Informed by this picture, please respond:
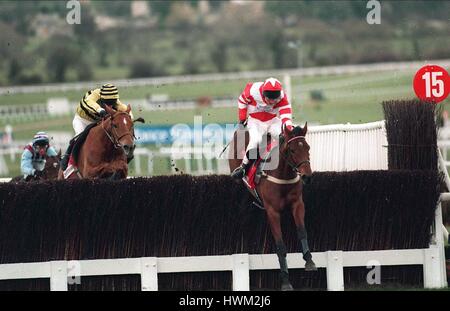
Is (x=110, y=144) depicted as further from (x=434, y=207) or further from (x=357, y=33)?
(x=357, y=33)

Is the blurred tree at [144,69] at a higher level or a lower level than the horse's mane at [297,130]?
higher

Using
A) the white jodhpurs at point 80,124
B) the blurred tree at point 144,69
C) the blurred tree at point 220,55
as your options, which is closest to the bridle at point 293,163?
the white jodhpurs at point 80,124

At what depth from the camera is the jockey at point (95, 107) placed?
13469 millimetres

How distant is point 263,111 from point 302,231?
1.49 meters

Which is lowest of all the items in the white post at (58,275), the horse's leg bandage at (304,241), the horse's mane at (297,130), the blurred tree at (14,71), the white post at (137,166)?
the white post at (58,275)

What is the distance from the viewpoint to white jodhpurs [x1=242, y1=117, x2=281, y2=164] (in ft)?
37.8

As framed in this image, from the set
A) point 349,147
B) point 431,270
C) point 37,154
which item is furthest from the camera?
point 37,154

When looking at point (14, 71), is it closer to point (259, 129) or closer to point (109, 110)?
point (109, 110)

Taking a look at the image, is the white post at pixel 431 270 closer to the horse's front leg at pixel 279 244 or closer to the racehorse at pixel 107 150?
the horse's front leg at pixel 279 244

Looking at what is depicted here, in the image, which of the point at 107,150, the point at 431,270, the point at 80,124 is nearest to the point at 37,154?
the point at 80,124

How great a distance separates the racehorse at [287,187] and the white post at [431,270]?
1064 mm

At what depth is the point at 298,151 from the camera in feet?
35.1

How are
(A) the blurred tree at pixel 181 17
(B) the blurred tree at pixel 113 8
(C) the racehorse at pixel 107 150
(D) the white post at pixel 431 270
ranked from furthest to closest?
1. (A) the blurred tree at pixel 181 17
2. (B) the blurred tree at pixel 113 8
3. (C) the racehorse at pixel 107 150
4. (D) the white post at pixel 431 270
